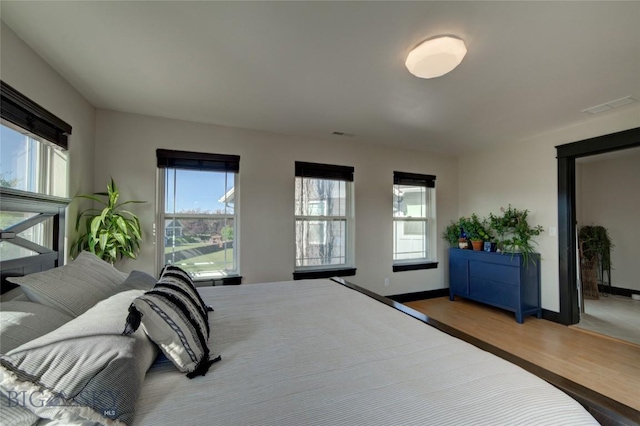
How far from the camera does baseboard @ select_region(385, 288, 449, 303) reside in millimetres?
4215

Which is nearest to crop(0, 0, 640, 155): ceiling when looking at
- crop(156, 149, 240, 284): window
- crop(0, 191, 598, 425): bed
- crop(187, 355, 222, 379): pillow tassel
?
crop(156, 149, 240, 284): window

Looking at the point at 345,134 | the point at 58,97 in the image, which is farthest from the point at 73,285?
the point at 345,134

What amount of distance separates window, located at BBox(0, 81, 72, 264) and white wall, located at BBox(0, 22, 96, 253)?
8 cm

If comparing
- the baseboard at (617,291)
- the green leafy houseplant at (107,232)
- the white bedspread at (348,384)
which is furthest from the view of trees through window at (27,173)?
the baseboard at (617,291)

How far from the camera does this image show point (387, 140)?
3.85 m

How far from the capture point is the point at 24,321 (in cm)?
95

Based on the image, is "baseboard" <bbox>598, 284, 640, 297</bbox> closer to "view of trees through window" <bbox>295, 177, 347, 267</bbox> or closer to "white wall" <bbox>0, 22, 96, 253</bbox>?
"view of trees through window" <bbox>295, 177, 347, 267</bbox>

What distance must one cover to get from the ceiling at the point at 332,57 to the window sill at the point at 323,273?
2.00m

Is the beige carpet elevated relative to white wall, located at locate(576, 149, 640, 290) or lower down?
lower down

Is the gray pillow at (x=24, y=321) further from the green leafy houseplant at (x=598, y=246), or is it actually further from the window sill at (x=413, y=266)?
the green leafy houseplant at (x=598, y=246)

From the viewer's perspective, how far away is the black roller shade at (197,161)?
2.97 m

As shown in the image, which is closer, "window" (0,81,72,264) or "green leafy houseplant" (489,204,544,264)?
"window" (0,81,72,264)

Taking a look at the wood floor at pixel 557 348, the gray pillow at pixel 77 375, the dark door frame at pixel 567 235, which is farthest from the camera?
the dark door frame at pixel 567 235

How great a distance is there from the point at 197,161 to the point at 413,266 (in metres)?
3.54
